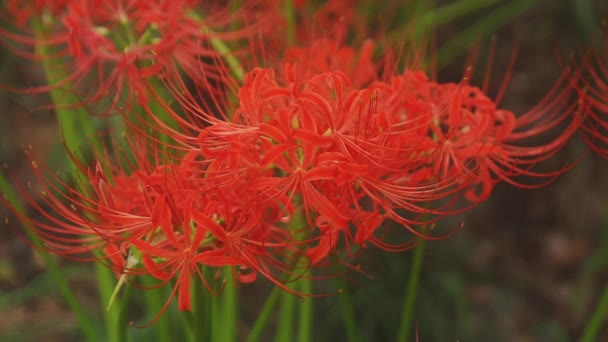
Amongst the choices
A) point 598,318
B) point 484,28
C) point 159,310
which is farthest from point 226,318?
point 484,28

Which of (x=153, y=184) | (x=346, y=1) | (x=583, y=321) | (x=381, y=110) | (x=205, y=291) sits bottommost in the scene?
(x=583, y=321)

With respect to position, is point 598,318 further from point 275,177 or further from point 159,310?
point 159,310

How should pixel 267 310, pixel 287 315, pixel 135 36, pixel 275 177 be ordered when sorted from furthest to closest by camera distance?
pixel 135 36, pixel 287 315, pixel 267 310, pixel 275 177

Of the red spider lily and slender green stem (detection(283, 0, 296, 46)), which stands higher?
slender green stem (detection(283, 0, 296, 46))

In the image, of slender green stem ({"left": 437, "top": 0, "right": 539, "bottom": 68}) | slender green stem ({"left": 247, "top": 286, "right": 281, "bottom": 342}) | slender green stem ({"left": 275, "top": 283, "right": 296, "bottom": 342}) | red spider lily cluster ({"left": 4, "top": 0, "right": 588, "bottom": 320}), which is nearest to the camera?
red spider lily cluster ({"left": 4, "top": 0, "right": 588, "bottom": 320})

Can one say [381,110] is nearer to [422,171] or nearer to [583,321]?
[422,171]

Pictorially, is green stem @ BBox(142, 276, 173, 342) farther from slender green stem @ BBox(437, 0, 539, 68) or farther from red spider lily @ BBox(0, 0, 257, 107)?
slender green stem @ BBox(437, 0, 539, 68)

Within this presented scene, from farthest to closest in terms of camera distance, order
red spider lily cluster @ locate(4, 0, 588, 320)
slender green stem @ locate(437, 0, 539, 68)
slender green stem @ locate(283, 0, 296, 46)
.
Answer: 1. slender green stem @ locate(437, 0, 539, 68)
2. slender green stem @ locate(283, 0, 296, 46)
3. red spider lily cluster @ locate(4, 0, 588, 320)

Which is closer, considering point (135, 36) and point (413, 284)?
point (413, 284)

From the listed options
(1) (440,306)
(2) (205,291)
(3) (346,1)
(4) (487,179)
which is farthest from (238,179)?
(1) (440,306)

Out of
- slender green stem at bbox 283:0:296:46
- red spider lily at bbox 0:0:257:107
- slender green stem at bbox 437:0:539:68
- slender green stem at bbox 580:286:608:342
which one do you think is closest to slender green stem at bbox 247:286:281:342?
red spider lily at bbox 0:0:257:107

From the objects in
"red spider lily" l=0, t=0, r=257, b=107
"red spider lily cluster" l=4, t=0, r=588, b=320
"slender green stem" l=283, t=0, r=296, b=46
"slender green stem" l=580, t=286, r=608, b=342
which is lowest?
"slender green stem" l=580, t=286, r=608, b=342
